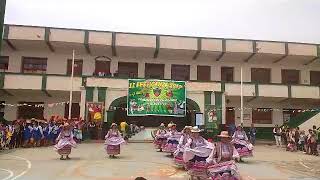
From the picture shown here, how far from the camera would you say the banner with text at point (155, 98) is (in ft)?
107

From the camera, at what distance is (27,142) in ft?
83.1

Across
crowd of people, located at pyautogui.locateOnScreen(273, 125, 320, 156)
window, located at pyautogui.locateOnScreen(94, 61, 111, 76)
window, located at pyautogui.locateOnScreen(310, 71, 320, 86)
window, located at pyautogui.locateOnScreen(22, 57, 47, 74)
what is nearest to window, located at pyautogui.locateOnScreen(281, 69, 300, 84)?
window, located at pyautogui.locateOnScreen(310, 71, 320, 86)

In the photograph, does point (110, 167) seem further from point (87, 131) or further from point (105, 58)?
point (105, 58)

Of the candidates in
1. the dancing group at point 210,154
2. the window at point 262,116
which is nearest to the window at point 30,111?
the window at point 262,116

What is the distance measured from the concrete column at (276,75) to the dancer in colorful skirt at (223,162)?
31.6 meters

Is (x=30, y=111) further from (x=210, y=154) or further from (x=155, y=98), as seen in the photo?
(x=210, y=154)

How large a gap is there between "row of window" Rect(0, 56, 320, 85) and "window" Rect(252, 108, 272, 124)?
2635mm

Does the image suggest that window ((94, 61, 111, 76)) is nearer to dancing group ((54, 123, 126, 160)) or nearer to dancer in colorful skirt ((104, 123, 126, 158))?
dancing group ((54, 123, 126, 160))

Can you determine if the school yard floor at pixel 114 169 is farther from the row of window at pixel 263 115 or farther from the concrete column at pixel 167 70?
the row of window at pixel 263 115

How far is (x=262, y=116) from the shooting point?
39469 millimetres

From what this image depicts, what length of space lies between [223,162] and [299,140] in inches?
771

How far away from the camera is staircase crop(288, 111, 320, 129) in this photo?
3436cm

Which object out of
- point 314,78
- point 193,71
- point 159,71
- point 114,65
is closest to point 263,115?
point 314,78

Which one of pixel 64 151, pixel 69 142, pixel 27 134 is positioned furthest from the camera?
pixel 27 134
